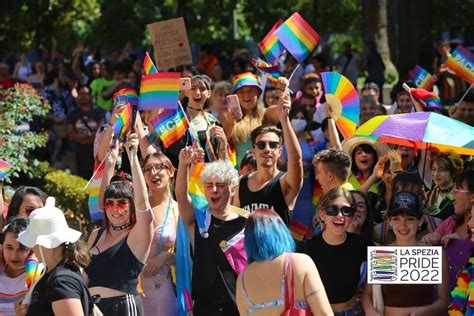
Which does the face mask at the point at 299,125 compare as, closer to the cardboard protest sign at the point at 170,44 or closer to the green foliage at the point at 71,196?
the cardboard protest sign at the point at 170,44

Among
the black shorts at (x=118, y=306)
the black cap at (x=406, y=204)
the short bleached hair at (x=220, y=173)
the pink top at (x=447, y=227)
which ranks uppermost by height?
the short bleached hair at (x=220, y=173)

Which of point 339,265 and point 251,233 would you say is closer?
point 251,233

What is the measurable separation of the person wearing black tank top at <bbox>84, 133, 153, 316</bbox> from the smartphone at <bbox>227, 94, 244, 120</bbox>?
2332mm

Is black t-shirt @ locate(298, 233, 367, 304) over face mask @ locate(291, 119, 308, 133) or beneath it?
beneath

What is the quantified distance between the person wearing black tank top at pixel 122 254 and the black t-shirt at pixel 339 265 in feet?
3.37

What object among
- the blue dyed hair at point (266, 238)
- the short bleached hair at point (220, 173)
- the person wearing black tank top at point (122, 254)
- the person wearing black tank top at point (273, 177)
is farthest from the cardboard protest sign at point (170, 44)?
the blue dyed hair at point (266, 238)

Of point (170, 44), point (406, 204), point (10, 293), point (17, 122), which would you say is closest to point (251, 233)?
point (406, 204)

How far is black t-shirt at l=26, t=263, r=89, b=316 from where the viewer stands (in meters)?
5.92

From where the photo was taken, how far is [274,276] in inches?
232

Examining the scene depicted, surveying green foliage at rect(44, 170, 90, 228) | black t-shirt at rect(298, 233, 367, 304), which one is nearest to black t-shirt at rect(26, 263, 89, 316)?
black t-shirt at rect(298, 233, 367, 304)

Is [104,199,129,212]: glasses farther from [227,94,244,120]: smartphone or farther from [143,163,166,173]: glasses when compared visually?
[227,94,244,120]: smartphone

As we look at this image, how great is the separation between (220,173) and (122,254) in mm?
801

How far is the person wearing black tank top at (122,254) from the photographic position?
6.96 m

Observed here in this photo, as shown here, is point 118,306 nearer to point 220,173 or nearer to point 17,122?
point 220,173
